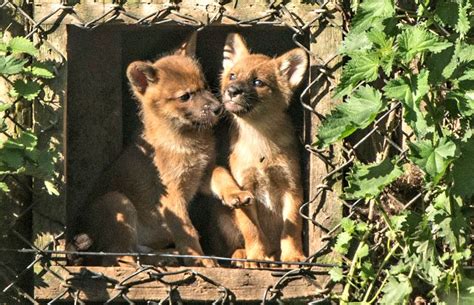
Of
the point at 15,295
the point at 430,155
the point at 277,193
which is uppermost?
the point at 430,155

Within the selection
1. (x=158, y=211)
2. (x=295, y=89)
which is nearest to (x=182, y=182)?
(x=158, y=211)

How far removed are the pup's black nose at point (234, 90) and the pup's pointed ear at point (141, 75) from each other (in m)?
0.63

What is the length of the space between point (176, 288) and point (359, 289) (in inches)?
46.0

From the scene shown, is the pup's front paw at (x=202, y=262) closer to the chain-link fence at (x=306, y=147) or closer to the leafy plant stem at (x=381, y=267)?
the chain-link fence at (x=306, y=147)

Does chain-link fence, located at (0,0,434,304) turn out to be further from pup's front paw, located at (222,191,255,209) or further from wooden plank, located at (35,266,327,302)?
pup's front paw, located at (222,191,255,209)

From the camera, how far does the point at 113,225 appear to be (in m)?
8.84

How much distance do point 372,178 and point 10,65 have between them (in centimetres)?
235

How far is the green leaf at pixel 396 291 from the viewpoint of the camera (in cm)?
761

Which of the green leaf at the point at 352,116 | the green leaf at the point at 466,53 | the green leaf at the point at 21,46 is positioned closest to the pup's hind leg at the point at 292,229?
the green leaf at the point at 352,116

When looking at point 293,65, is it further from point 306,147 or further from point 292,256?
point 292,256

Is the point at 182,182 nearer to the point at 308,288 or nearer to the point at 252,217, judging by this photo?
the point at 252,217

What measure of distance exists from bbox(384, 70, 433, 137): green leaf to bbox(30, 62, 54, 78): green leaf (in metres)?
2.21

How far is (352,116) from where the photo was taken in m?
7.31

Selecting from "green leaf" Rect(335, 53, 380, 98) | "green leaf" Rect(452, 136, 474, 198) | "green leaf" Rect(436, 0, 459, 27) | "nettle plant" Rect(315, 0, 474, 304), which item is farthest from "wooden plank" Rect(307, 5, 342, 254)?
"green leaf" Rect(452, 136, 474, 198)
